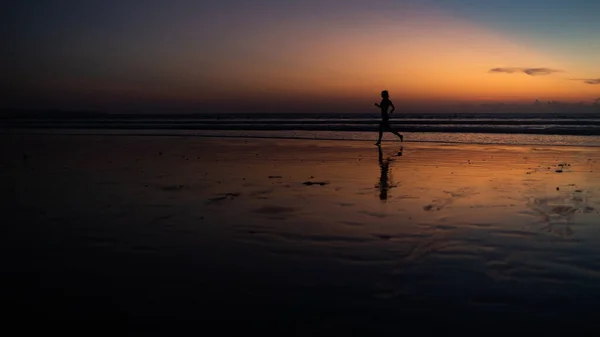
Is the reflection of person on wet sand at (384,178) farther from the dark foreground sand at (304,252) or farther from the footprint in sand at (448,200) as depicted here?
the footprint in sand at (448,200)

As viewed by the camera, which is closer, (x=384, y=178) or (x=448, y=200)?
(x=448, y=200)

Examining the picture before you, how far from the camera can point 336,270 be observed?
550 centimetres

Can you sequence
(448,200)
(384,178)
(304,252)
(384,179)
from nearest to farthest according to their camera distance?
(304,252), (448,200), (384,179), (384,178)

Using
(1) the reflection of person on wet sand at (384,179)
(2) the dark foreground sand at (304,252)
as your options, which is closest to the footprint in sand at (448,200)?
(2) the dark foreground sand at (304,252)

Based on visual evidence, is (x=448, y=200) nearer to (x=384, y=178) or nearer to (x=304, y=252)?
(x=384, y=178)

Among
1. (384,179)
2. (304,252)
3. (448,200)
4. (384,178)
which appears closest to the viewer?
(304,252)

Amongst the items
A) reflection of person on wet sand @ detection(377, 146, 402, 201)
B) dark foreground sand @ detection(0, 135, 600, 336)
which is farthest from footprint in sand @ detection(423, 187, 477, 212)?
reflection of person on wet sand @ detection(377, 146, 402, 201)

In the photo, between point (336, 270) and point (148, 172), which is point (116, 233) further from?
point (148, 172)

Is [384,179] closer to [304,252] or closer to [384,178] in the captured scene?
[384,178]

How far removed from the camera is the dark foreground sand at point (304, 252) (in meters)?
4.30

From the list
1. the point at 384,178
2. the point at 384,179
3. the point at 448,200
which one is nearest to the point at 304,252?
the point at 448,200

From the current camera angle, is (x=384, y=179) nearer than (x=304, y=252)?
No

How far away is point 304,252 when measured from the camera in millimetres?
6230

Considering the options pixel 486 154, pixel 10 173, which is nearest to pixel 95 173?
pixel 10 173
